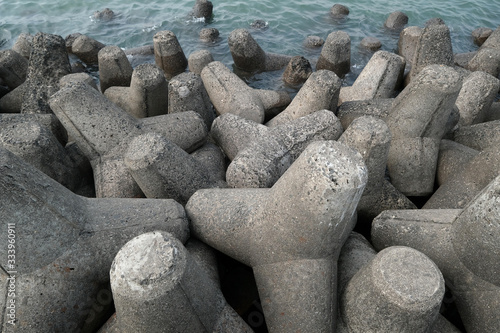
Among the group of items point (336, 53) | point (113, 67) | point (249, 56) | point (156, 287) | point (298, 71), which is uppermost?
point (156, 287)

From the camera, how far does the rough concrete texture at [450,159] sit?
9.94 feet

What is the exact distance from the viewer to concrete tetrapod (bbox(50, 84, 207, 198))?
9.14ft

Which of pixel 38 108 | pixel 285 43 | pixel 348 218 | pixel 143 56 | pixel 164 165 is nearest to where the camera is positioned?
pixel 348 218

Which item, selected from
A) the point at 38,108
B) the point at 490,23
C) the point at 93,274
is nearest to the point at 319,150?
the point at 93,274

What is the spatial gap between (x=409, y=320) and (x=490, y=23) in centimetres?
850

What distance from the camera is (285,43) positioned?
7250 mm

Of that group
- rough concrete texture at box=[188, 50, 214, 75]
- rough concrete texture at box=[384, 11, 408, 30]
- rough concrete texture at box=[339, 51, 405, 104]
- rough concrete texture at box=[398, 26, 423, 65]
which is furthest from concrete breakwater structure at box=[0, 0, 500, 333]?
rough concrete texture at box=[384, 11, 408, 30]

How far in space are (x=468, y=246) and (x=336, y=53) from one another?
13.5ft

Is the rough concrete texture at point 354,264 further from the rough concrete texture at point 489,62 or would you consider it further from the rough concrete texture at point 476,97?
the rough concrete texture at point 489,62

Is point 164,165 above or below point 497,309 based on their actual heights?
above

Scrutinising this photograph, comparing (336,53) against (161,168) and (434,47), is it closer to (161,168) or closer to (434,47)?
(434,47)

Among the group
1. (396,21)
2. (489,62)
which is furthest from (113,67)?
(396,21)

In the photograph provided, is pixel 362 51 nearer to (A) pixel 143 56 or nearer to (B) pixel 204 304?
(A) pixel 143 56

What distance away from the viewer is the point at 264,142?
297 cm
